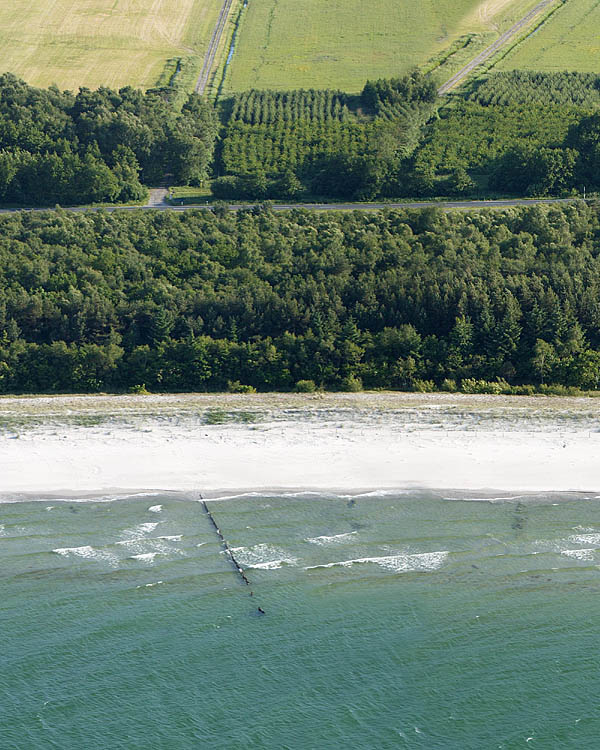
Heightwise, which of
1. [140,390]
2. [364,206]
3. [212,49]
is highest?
[212,49]

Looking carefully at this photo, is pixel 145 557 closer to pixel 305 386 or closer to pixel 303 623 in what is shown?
pixel 303 623

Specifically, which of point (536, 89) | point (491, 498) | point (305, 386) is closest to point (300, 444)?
point (305, 386)

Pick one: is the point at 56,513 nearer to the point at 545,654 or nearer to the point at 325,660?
the point at 325,660

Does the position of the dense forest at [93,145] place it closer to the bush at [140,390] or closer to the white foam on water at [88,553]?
the bush at [140,390]

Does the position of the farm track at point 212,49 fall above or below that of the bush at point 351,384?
above

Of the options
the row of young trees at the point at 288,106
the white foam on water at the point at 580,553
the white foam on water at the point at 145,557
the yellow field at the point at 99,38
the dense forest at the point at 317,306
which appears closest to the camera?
the white foam on water at the point at 580,553

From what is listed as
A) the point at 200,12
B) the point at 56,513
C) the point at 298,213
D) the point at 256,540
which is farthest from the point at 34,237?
the point at 200,12

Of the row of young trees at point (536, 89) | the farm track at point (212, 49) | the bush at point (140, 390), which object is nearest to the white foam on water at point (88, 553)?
the bush at point (140, 390)

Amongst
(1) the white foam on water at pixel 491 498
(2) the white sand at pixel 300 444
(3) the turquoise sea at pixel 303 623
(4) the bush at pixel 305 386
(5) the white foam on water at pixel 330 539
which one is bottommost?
(3) the turquoise sea at pixel 303 623

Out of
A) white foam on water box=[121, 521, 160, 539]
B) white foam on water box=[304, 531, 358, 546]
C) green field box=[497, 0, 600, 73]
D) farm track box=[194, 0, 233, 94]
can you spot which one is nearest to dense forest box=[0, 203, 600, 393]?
white foam on water box=[304, 531, 358, 546]
